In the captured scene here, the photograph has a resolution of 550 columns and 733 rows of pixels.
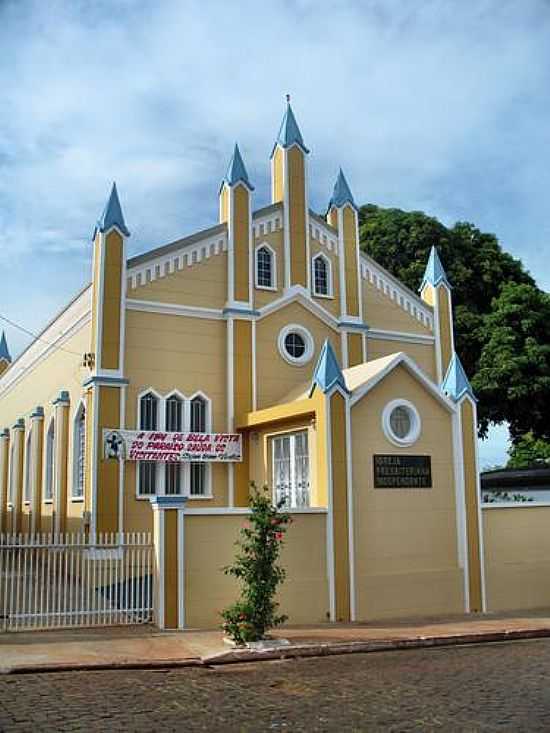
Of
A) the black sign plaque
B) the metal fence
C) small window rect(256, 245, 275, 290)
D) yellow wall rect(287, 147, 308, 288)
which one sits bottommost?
the metal fence

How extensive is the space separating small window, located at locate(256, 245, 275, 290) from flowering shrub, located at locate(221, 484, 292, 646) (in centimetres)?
904

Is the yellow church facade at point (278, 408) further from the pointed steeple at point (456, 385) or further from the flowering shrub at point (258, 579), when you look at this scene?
the flowering shrub at point (258, 579)

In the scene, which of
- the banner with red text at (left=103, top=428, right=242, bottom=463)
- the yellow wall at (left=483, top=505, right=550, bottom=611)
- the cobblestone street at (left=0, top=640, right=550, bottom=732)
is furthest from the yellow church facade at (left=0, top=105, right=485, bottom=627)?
the cobblestone street at (left=0, top=640, right=550, bottom=732)

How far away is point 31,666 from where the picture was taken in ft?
35.5

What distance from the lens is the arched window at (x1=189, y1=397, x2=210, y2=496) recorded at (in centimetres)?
1944

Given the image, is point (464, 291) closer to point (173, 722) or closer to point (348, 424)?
point (348, 424)

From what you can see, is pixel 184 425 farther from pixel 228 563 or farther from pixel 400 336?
pixel 400 336

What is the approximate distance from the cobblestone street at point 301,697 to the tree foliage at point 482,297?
54.4 feet

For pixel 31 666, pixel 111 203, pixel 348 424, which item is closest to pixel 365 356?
pixel 348 424

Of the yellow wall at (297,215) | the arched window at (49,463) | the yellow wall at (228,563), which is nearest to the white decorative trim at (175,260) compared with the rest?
the yellow wall at (297,215)

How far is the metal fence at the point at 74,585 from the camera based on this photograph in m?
13.7

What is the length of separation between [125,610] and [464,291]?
21.3 m

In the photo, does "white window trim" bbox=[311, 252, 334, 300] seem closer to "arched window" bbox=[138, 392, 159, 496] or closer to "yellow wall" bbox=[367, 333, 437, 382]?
"yellow wall" bbox=[367, 333, 437, 382]

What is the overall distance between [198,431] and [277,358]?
2.85 meters
